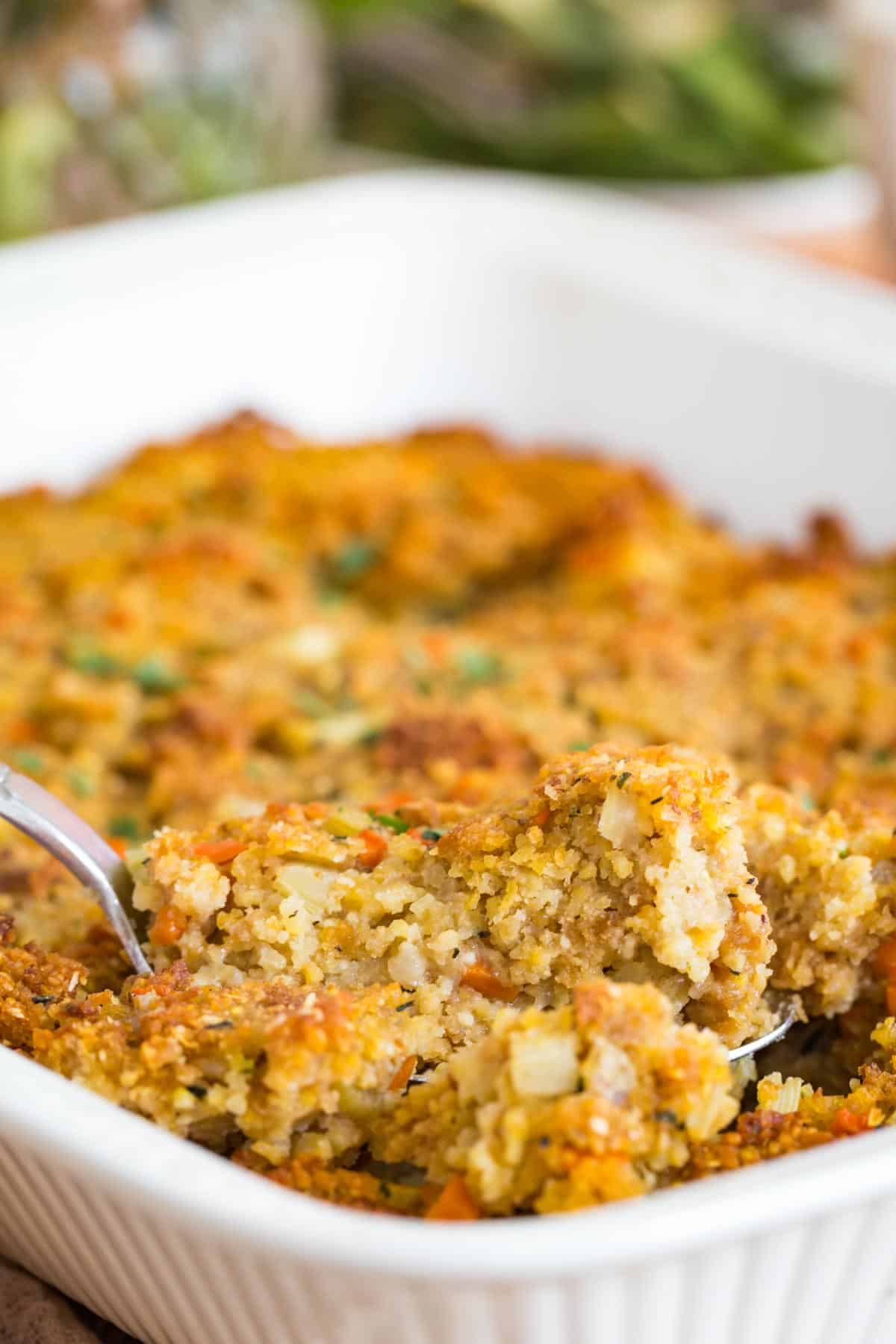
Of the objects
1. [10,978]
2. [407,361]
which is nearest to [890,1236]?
[10,978]

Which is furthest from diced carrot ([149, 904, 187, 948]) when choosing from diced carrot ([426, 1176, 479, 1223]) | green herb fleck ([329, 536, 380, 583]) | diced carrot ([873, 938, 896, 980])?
A: green herb fleck ([329, 536, 380, 583])

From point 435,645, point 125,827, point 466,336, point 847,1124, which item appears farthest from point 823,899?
point 466,336

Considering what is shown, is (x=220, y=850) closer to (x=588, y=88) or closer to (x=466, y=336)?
(x=466, y=336)

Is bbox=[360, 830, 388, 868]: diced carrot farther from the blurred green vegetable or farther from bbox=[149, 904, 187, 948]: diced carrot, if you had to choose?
the blurred green vegetable

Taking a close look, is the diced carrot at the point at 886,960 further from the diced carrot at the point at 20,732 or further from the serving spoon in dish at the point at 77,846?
the diced carrot at the point at 20,732

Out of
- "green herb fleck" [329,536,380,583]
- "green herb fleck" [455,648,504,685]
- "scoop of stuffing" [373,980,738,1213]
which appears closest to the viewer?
"scoop of stuffing" [373,980,738,1213]
